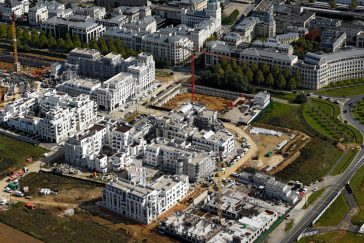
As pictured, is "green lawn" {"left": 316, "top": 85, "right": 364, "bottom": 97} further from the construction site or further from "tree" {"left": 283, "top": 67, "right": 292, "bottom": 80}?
the construction site

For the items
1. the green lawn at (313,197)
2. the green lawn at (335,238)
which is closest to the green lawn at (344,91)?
the green lawn at (313,197)

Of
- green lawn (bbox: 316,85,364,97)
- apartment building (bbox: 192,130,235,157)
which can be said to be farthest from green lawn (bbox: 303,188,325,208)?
green lawn (bbox: 316,85,364,97)

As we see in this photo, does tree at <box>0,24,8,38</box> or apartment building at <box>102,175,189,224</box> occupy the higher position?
tree at <box>0,24,8,38</box>

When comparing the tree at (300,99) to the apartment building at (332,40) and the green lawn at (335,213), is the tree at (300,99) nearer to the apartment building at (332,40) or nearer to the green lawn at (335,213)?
the apartment building at (332,40)

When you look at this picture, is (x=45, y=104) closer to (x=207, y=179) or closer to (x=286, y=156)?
A: (x=207, y=179)

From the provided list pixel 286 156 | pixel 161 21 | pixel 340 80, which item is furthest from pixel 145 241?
pixel 161 21
